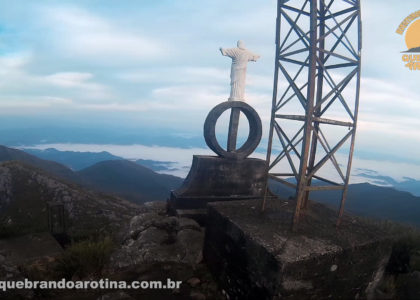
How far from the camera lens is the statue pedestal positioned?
768 centimetres

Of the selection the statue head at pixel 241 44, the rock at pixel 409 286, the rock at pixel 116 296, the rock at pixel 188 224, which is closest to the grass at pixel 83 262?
the rock at pixel 116 296

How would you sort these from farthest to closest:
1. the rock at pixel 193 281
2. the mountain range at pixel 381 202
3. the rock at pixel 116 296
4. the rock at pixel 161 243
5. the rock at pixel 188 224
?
the mountain range at pixel 381 202
the rock at pixel 188 224
the rock at pixel 161 243
the rock at pixel 193 281
the rock at pixel 116 296

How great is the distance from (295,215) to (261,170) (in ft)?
11.6

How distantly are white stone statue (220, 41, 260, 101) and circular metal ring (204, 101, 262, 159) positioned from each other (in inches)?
12.3

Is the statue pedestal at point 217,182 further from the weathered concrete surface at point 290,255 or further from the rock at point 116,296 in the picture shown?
the rock at point 116,296

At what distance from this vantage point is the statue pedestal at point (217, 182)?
25.2 feet

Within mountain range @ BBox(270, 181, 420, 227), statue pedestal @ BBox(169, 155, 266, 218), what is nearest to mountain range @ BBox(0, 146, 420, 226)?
mountain range @ BBox(270, 181, 420, 227)

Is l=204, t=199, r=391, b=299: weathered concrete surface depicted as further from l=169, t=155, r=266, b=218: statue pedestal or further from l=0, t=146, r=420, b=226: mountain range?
l=0, t=146, r=420, b=226: mountain range

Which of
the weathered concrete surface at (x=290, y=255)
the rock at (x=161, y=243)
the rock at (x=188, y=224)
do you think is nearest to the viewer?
the weathered concrete surface at (x=290, y=255)

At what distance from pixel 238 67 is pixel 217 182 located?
11.8 ft

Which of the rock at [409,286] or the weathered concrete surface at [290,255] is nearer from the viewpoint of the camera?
the weathered concrete surface at [290,255]

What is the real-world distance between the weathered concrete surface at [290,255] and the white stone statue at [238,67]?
3.84 metres

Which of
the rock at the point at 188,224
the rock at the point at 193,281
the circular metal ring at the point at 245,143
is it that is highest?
the circular metal ring at the point at 245,143

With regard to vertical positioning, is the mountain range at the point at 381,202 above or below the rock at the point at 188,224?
below
